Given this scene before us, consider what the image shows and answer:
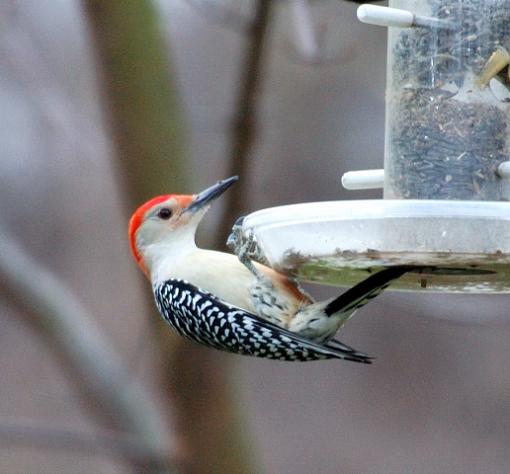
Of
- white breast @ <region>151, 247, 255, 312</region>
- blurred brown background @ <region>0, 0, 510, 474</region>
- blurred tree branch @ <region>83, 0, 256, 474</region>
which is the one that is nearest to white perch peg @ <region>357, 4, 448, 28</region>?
white breast @ <region>151, 247, 255, 312</region>

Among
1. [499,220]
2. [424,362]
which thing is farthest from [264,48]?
[424,362]

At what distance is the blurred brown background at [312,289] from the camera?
7.36 m

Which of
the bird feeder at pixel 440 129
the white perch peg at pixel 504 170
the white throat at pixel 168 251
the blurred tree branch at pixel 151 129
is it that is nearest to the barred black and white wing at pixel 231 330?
the white throat at pixel 168 251

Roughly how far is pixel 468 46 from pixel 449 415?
196 inches

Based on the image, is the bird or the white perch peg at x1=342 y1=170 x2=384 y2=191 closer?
the white perch peg at x1=342 y1=170 x2=384 y2=191

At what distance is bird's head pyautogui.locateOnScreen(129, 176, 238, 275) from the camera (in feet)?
17.3

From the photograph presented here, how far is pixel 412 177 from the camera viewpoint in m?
4.36

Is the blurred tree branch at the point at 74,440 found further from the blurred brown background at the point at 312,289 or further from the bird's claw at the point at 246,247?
the bird's claw at the point at 246,247

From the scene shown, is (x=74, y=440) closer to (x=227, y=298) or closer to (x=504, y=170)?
(x=227, y=298)

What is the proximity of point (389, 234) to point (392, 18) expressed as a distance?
0.79 metres

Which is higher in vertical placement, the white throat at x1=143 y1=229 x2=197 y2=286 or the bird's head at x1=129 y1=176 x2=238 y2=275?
the bird's head at x1=129 y1=176 x2=238 y2=275

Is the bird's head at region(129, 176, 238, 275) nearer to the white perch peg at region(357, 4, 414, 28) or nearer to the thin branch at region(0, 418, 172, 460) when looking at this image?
the thin branch at region(0, 418, 172, 460)

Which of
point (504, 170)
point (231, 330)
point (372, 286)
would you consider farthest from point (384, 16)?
point (231, 330)

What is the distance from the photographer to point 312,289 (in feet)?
28.2
